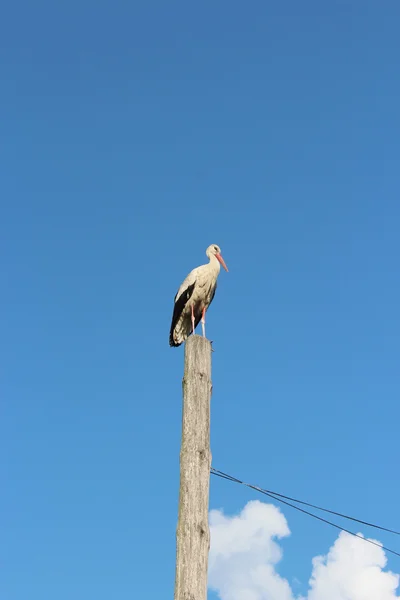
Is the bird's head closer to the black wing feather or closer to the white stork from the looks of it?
the white stork

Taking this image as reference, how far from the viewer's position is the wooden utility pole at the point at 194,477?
4.16 metres

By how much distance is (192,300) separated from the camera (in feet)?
30.7

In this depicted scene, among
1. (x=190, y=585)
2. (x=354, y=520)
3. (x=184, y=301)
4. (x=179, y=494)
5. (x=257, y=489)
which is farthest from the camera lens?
(x=184, y=301)

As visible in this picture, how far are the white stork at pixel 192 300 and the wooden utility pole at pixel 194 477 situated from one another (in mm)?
4112

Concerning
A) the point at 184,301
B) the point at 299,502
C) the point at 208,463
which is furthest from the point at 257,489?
the point at 184,301

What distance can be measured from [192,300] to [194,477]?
4.96 metres

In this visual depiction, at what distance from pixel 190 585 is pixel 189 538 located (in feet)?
0.93

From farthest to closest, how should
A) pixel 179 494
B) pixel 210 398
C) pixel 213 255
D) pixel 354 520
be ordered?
pixel 213 255 → pixel 354 520 → pixel 210 398 → pixel 179 494

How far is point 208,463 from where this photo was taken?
4.64 metres

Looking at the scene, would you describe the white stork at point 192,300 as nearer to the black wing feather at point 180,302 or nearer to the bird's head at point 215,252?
the black wing feather at point 180,302

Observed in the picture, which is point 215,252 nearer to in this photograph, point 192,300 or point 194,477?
point 192,300

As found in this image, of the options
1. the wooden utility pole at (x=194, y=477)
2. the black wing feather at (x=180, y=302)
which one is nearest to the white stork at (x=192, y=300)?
the black wing feather at (x=180, y=302)

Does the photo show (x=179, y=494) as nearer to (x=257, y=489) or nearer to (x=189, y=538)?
(x=189, y=538)

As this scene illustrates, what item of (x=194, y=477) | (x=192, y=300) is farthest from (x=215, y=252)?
(x=194, y=477)
